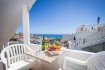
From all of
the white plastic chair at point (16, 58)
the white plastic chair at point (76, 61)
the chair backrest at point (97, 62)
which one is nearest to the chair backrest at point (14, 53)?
the white plastic chair at point (16, 58)

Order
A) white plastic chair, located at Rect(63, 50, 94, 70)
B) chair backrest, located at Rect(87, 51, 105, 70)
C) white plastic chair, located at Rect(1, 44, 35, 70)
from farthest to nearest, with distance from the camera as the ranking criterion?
white plastic chair, located at Rect(1, 44, 35, 70), white plastic chair, located at Rect(63, 50, 94, 70), chair backrest, located at Rect(87, 51, 105, 70)

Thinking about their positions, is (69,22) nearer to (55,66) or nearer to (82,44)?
(82,44)

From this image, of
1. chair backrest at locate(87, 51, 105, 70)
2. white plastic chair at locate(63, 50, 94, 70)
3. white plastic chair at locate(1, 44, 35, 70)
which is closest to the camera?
chair backrest at locate(87, 51, 105, 70)

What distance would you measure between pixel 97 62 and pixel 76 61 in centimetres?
36

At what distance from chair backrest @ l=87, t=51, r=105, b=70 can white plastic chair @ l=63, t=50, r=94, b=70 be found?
12 cm

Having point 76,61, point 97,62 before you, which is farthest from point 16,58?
point 97,62

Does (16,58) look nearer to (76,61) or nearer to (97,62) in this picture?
(76,61)

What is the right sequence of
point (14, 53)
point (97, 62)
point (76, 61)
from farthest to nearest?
point (14, 53), point (76, 61), point (97, 62)

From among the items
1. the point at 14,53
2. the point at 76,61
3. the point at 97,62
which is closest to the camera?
the point at 97,62

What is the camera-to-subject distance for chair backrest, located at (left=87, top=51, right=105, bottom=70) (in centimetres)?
119

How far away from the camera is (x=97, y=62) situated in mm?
1271

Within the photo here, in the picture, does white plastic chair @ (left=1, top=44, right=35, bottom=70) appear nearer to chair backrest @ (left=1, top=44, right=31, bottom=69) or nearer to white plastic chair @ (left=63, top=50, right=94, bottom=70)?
chair backrest @ (left=1, top=44, right=31, bottom=69)

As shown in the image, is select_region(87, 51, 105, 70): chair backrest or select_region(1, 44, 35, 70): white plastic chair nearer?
select_region(87, 51, 105, 70): chair backrest

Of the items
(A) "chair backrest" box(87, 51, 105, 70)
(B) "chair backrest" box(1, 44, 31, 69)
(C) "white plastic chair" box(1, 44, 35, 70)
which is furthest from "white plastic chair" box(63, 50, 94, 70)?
(B) "chair backrest" box(1, 44, 31, 69)
